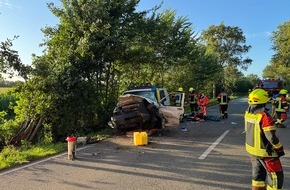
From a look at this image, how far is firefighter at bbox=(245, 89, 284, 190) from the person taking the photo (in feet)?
16.2

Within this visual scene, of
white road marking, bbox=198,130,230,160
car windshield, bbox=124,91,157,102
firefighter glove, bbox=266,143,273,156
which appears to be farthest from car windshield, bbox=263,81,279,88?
firefighter glove, bbox=266,143,273,156

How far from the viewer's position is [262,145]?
5.10 metres

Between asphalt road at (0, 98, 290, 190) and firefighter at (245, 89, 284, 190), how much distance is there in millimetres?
1083

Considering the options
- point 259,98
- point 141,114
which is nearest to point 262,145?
point 259,98

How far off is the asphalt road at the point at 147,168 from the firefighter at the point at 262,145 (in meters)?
1.08

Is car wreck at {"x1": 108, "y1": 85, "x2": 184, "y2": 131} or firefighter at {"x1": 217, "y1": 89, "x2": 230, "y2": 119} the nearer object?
car wreck at {"x1": 108, "y1": 85, "x2": 184, "y2": 131}

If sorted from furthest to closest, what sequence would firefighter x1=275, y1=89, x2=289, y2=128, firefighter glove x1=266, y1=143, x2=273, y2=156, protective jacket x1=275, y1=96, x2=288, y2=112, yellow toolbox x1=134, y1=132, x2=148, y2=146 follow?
protective jacket x1=275, y1=96, x2=288, y2=112, firefighter x1=275, y1=89, x2=289, y2=128, yellow toolbox x1=134, y1=132, x2=148, y2=146, firefighter glove x1=266, y1=143, x2=273, y2=156

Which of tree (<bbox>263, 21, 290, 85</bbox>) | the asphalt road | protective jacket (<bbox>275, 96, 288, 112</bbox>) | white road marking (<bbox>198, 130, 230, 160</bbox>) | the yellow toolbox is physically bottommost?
the asphalt road

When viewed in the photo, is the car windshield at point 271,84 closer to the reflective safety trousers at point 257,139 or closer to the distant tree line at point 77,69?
the distant tree line at point 77,69

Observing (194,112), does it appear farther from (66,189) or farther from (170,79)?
(66,189)

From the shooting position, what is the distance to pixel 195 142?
1128 cm

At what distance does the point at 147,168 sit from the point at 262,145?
3.33 metres

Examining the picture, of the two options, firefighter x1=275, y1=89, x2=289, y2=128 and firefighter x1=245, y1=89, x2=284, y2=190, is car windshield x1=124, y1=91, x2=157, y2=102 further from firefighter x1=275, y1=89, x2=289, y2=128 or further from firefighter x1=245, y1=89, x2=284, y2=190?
firefighter x1=245, y1=89, x2=284, y2=190

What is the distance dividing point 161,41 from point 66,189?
18.0 metres
